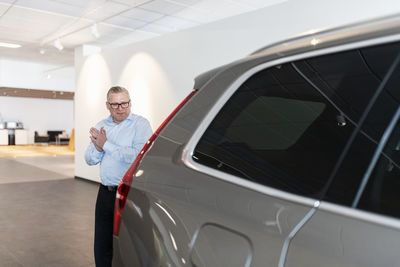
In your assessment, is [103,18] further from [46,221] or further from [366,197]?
[366,197]

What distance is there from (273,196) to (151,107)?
5437 mm

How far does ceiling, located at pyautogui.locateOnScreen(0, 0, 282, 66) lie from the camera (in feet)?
19.3

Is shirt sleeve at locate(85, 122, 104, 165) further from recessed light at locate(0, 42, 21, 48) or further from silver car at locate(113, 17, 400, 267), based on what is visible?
recessed light at locate(0, 42, 21, 48)

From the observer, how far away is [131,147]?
256 centimetres

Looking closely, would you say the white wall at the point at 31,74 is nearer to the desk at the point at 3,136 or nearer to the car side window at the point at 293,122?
the desk at the point at 3,136

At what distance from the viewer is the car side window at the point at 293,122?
31.4 inches

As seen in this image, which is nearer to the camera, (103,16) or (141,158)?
(141,158)

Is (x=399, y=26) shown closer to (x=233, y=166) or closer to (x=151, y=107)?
(x=233, y=166)

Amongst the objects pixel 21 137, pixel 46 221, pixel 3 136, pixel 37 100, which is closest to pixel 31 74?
pixel 3 136

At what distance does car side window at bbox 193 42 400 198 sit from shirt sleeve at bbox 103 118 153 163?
58.6 inches

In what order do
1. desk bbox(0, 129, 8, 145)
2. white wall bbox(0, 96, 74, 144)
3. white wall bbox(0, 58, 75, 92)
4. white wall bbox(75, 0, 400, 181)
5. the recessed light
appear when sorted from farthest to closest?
1. white wall bbox(0, 96, 74, 144)
2. desk bbox(0, 129, 8, 145)
3. white wall bbox(0, 58, 75, 92)
4. the recessed light
5. white wall bbox(75, 0, 400, 181)

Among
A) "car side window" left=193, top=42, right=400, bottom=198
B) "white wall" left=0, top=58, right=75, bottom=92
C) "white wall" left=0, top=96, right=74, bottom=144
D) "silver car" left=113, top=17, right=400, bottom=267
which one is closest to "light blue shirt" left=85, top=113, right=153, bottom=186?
"silver car" left=113, top=17, right=400, bottom=267

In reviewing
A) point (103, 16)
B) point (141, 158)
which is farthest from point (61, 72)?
point (141, 158)

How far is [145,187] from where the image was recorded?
115 cm
